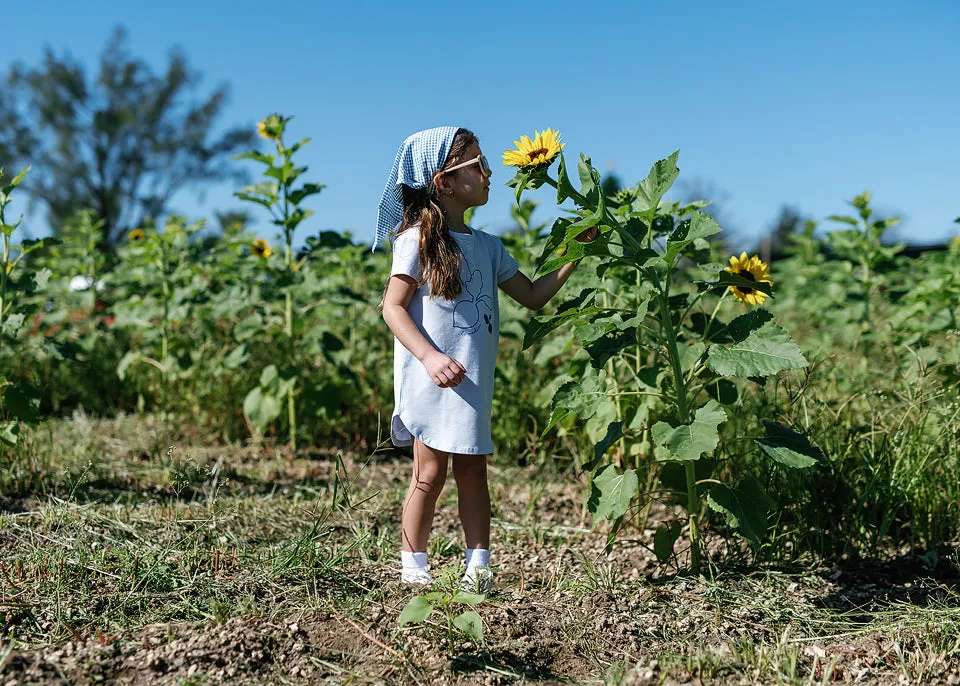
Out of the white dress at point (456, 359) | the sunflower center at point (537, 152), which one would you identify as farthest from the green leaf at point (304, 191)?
the sunflower center at point (537, 152)

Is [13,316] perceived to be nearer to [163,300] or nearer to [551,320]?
[163,300]

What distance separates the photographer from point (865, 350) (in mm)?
5289

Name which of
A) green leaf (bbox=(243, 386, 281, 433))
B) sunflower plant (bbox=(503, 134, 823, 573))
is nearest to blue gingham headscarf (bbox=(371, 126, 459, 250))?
sunflower plant (bbox=(503, 134, 823, 573))

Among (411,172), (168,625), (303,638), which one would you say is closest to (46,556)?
(168,625)

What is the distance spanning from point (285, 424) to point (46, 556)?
202cm

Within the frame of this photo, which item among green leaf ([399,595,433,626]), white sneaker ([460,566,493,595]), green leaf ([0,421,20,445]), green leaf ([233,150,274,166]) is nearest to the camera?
green leaf ([399,595,433,626])

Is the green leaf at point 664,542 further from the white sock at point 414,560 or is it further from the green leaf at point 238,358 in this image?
the green leaf at point 238,358

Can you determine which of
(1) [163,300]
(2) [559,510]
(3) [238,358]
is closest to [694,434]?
(2) [559,510]

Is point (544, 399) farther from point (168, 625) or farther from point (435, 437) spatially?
point (168, 625)

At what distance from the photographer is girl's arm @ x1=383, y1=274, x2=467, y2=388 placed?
7.72 feet

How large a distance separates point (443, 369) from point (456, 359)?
0.15m

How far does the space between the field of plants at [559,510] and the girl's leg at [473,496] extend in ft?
0.58

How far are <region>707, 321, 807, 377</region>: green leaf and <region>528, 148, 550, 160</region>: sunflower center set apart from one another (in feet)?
2.33

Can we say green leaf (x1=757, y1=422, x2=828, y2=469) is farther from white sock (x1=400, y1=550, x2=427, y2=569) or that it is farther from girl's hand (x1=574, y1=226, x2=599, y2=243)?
white sock (x1=400, y1=550, x2=427, y2=569)
